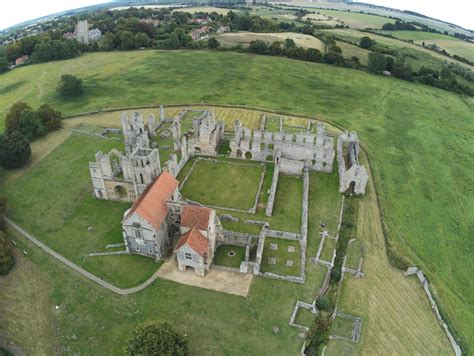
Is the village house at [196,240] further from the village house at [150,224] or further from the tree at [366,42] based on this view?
the tree at [366,42]

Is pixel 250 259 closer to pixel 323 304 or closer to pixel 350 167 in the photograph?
pixel 323 304

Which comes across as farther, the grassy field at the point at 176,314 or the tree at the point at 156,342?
the grassy field at the point at 176,314

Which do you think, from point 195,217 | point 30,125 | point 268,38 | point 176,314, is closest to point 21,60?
point 30,125

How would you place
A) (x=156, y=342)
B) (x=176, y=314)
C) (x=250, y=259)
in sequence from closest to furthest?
(x=156, y=342)
(x=176, y=314)
(x=250, y=259)

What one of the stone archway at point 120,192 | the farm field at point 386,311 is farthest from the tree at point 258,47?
the farm field at point 386,311

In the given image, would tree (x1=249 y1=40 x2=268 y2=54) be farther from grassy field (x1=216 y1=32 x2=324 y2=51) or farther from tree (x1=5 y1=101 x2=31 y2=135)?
tree (x1=5 y1=101 x2=31 y2=135)
